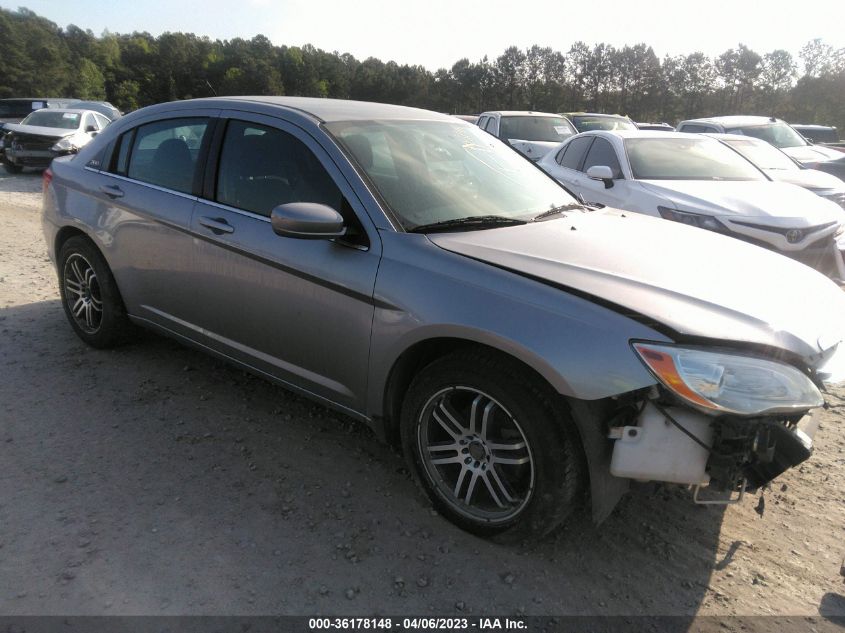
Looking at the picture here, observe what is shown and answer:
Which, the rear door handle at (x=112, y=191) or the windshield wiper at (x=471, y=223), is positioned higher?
the windshield wiper at (x=471, y=223)

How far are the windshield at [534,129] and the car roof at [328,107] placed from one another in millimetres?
9735

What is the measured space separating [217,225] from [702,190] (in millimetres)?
4839

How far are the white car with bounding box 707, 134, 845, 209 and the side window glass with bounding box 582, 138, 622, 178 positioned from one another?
66.9 inches

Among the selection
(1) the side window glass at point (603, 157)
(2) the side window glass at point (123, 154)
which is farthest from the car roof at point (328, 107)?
(1) the side window glass at point (603, 157)

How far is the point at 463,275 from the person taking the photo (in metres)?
2.58

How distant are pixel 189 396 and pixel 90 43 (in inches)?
3479

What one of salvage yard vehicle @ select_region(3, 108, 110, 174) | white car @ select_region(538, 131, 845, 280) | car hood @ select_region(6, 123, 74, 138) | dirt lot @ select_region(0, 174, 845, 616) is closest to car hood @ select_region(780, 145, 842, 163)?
white car @ select_region(538, 131, 845, 280)

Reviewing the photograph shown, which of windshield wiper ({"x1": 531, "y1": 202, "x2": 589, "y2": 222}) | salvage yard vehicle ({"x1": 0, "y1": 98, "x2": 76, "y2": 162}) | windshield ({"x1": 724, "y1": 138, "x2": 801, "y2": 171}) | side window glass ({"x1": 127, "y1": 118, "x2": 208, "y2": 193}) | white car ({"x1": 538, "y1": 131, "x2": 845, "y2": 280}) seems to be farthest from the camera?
salvage yard vehicle ({"x1": 0, "y1": 98, "x2": 76, "y2": 162})

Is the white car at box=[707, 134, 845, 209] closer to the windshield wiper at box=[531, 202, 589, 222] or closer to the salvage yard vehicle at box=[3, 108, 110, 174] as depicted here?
the windshield wiper at box=[531, 202, 589, 222]

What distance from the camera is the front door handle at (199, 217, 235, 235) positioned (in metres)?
3.37

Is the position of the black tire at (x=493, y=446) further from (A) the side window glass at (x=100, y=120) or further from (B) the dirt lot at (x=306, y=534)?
(A) the side window glass at (x=100, y=120)

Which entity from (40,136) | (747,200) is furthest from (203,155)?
(40,136)

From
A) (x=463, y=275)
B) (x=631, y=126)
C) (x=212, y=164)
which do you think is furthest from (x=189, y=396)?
(x=631, y=126)

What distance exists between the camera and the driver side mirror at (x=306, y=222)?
278cm
